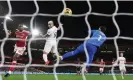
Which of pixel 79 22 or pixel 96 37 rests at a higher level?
pixel 96 37

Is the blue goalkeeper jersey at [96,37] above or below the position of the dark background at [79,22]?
above

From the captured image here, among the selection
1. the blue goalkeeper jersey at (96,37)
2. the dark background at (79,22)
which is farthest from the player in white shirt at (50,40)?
the dark background at (79,22)

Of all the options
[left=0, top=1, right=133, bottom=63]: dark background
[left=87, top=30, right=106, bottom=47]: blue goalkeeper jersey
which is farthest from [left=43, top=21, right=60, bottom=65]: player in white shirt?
[left=0, top=1, right=133, bottom=63]: dark background

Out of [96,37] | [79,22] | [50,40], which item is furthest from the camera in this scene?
[79,22]

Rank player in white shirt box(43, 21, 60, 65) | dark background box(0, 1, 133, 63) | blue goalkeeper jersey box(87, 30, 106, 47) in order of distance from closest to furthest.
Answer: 1. blue goalkeeper jersey box(87, 30, 106, 47)
2. player in white shirt box(43, 21, 60, 65)
3. dark background box(0, 1, 133, 63)

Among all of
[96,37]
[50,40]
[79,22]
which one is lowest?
[79,22]

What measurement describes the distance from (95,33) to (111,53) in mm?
18358

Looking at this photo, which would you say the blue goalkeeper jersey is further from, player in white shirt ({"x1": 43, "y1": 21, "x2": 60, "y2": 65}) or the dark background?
the dark background

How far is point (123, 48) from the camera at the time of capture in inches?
1019

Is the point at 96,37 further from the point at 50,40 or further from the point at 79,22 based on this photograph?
the point at 79,22

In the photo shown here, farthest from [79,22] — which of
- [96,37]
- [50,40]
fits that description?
[96,37]

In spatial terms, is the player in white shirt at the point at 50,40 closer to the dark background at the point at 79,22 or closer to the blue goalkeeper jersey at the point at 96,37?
the blue goalkeeper jersey at the point at 96,37

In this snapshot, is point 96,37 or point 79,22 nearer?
point 96,37

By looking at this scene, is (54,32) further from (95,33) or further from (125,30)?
(125,30)
